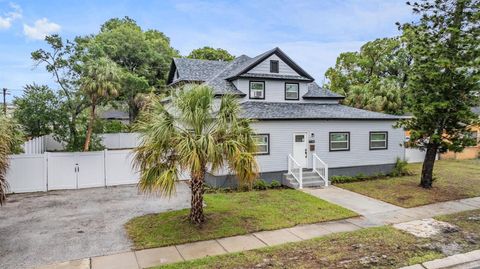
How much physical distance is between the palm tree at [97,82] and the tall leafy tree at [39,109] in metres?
1.47

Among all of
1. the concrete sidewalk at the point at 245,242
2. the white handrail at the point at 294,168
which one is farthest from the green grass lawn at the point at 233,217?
the white handrail at the point at 294,168

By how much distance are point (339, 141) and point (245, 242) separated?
10.5 m

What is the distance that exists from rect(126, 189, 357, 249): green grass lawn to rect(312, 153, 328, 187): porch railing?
2.60 m

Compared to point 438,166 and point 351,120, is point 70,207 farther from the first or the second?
point 438,166

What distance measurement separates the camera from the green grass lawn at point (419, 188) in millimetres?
12353

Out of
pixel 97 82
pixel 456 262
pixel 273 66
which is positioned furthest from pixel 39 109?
pixel 456 262

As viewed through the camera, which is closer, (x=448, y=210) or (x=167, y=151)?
(x=167, y=151)

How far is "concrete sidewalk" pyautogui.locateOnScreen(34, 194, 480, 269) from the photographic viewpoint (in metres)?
6.59

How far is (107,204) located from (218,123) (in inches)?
236

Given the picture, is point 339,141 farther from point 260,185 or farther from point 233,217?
point 233,217

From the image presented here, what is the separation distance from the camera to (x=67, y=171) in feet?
44.0

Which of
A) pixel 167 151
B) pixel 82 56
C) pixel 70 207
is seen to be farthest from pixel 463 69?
pixel 82 56

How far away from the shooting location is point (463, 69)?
12.1 meters

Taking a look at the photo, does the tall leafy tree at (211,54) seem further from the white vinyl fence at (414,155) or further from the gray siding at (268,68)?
the white vinyl fence at (414,155)
